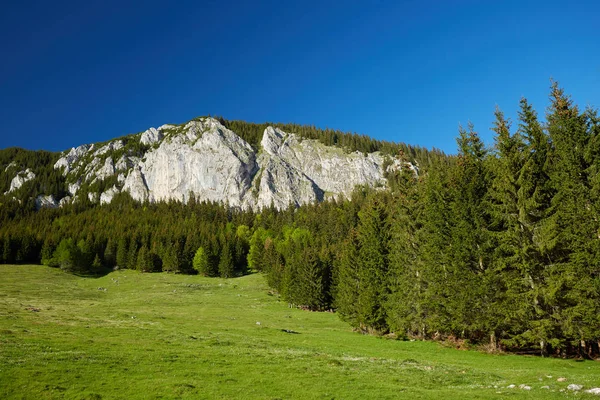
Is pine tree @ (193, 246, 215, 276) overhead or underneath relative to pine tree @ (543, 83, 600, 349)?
underneath

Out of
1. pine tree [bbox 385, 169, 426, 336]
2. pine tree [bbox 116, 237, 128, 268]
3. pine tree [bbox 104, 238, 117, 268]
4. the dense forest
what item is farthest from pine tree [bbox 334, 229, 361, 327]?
pine tree [bbox 104, 238, 117, 268]

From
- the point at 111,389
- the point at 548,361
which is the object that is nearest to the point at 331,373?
the point at 111,389

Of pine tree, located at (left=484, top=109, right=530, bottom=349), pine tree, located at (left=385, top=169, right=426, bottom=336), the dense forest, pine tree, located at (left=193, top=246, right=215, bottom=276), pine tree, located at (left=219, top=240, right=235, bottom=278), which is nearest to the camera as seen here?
the dense forest

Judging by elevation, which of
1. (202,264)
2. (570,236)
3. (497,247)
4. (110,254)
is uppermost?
(570,236)

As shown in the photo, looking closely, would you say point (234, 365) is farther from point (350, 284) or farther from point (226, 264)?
point (226, 264)

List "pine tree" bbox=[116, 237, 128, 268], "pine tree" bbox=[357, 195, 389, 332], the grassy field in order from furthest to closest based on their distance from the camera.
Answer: "pine tree" bbox=[116, 237, 128, 268], "pine tree" bbox=[357, 195, 389, 332], the grassy field

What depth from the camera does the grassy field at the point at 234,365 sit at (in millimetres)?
16812

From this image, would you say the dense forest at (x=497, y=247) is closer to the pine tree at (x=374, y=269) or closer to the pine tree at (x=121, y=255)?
the pine tree at (x=374, y=269)

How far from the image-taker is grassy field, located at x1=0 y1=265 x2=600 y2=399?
1681 centimetres

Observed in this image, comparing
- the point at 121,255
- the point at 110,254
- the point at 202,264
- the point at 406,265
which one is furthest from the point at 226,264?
the point at 406,265

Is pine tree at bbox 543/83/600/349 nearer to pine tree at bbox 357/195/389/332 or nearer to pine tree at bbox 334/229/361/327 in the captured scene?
pine tree at bbox 357/195/389/332

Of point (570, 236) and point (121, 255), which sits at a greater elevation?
point (570, 236)

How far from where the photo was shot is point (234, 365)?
23.1 m

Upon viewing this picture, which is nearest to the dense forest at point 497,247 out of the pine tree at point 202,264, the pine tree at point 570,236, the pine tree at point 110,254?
the pine tree at point 570,236
